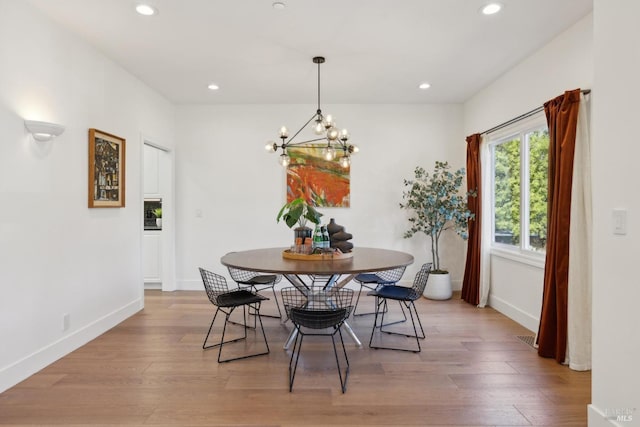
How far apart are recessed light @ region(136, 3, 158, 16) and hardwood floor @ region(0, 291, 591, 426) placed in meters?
2.77

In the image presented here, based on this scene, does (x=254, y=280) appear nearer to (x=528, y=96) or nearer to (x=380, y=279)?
(x=380, y=279)

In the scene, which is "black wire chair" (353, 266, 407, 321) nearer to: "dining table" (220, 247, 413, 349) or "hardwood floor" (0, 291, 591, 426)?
"dining table" (220, 247, 413, 349)

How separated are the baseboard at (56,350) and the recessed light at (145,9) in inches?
108

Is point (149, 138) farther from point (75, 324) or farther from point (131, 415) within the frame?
point (131, 415)

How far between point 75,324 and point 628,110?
4.20 meters

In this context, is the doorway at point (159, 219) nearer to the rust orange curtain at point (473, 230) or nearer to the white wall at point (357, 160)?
the white wall at point (357, 160)

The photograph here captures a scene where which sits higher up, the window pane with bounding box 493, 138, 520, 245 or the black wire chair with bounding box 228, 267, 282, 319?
the window pane with bounding box 493, 138, 520, 245

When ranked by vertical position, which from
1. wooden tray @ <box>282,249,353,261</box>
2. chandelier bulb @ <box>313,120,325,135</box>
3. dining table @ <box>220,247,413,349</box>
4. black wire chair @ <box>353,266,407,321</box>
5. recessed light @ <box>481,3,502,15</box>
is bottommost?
black wire chair @ <box>353,266,407,321</box>

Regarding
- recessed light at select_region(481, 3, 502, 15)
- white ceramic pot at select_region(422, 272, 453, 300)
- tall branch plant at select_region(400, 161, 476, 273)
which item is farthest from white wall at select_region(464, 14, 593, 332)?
recessed light at select_region(481, 3, 502, 15)

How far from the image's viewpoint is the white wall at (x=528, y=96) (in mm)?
2947

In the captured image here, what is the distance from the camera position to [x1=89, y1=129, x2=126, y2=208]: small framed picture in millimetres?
3371

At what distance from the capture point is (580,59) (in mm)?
2924

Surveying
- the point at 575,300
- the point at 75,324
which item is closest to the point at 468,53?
the point at 575,300

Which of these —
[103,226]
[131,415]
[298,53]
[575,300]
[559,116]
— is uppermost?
[298,53]
